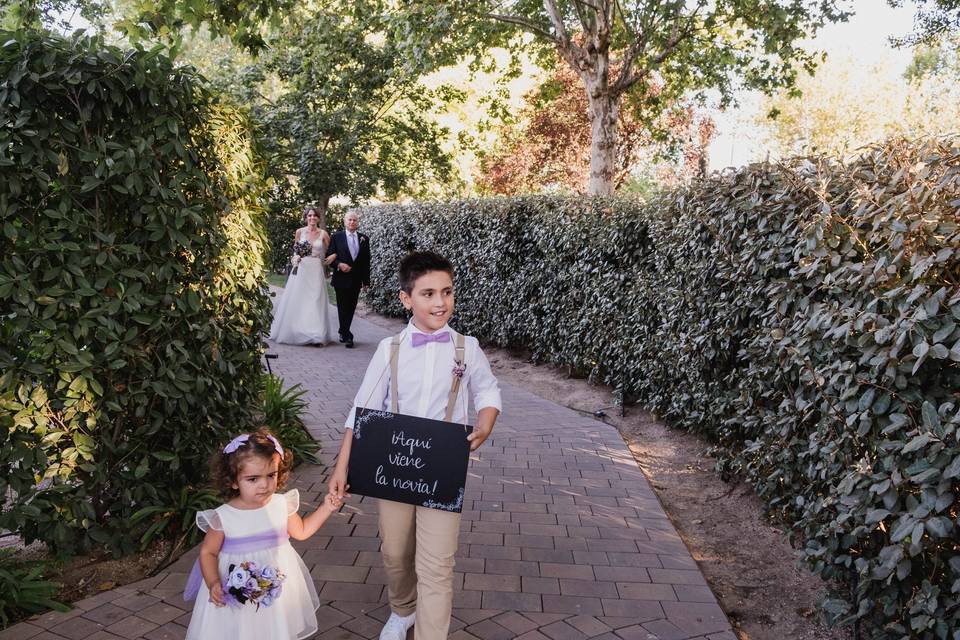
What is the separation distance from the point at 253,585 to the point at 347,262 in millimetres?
9313

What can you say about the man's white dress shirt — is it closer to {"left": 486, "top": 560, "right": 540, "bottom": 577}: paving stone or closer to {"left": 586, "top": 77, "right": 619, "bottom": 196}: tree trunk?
{"left": 586, "top": 77, "right": 619, "bottom": 196}: tree trunk

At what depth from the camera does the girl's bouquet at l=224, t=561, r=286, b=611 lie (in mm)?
2688

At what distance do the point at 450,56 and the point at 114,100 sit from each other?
11670 millimetres

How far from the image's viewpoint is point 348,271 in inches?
459

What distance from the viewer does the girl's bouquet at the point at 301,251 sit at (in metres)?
11.6

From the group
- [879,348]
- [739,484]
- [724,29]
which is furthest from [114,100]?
[724,29]

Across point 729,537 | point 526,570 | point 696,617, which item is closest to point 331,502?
point 526,570

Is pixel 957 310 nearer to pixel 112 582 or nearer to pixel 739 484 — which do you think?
pixel 739 484

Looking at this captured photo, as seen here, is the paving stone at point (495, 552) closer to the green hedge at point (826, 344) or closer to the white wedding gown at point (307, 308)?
the green hedge at point (826, 344)

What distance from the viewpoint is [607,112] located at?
557 inches

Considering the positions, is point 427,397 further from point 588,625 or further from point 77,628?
point 77,628

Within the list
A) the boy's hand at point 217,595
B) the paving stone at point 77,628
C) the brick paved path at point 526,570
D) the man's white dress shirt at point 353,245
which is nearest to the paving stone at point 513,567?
the brick paved path at point 526,570

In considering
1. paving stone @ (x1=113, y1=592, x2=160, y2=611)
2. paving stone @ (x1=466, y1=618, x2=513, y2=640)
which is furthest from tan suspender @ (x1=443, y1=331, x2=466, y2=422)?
paving stone @ (x1=113, y1=592, x2=160, y2=611)

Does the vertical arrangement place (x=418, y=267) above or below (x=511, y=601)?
above
